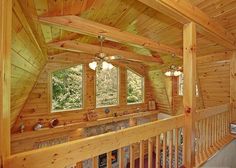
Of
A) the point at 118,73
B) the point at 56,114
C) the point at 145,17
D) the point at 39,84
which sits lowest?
the point at 56,114

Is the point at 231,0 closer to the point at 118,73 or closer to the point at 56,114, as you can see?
the point at 118,73

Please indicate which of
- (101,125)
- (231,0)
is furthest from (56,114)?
(231,0)

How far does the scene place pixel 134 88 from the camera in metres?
6.89

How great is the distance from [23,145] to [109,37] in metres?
3.74

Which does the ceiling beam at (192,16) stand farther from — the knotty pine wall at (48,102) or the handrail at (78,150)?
the knotty pine wall at (48,102)

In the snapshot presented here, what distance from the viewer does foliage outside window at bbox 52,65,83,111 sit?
4902 millimetres

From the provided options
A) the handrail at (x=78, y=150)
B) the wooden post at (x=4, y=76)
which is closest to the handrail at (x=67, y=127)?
the handrail at (x=78, y=150)

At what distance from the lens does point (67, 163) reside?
109 centimetres

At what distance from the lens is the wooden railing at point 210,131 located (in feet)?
8.22

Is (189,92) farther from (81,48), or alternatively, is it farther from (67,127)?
(67,127)

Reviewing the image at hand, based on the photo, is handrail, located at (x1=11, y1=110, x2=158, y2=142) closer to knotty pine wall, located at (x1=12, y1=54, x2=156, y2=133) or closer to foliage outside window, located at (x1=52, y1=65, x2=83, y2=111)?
knotty pine wall, located at (x1=12, y1=54, x2=156, y2=133)

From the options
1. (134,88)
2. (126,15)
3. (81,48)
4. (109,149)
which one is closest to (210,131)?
(109,149)

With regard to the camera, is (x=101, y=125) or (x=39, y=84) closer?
(x=39, y=84)

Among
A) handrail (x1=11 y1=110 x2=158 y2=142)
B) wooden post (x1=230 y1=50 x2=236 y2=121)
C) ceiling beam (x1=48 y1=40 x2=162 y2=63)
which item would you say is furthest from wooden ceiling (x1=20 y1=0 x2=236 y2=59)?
handrail (x1=11 y1=110 x2=158 y2=142)
